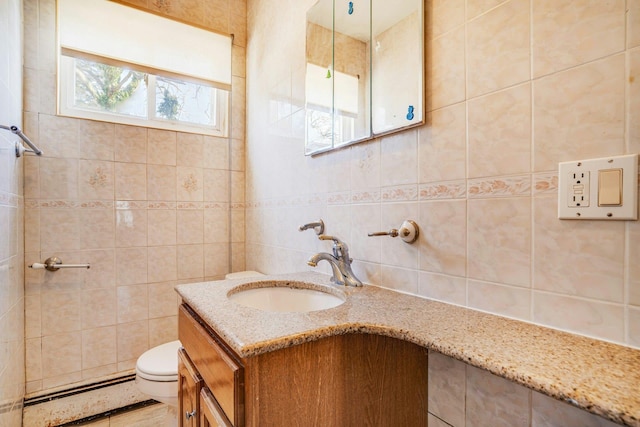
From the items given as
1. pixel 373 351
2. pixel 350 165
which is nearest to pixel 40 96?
pixel 350 165

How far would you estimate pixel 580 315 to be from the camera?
0.65m

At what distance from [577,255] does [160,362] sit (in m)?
1.65

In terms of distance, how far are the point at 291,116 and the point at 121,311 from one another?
152cm

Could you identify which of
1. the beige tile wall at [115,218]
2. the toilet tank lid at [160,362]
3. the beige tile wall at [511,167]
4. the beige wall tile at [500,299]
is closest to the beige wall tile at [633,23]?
the beige tile wall at [511,167]

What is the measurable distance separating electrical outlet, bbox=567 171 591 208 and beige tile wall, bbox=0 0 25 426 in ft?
5.98

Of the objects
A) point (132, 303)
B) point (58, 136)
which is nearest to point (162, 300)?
point (132, 303)

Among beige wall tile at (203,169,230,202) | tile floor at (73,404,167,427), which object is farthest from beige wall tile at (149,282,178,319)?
beige wall tile at (203,169,230,202)

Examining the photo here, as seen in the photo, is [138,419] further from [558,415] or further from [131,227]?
[558,415]

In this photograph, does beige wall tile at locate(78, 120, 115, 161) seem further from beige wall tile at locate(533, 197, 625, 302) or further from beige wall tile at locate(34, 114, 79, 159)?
beige wall tile at locate(533, 197, 625, 302)

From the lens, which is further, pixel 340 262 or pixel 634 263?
pixel 340 262

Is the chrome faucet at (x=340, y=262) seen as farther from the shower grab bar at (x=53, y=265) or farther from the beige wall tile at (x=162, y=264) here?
the shower grab bar at (x=53, y=265)

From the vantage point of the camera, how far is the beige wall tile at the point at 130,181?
6.08 ft

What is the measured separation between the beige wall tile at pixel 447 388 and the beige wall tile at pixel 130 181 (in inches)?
71.7

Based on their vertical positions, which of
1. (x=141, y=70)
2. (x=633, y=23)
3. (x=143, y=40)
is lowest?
(x=633, y=23)
